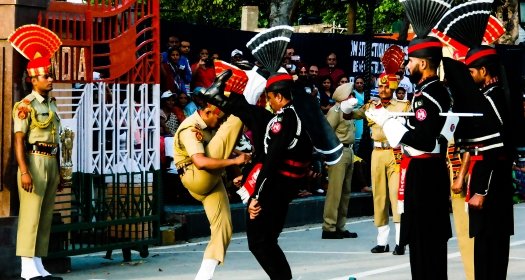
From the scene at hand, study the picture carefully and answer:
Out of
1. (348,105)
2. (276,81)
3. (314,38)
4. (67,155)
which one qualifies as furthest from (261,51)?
(314,38)

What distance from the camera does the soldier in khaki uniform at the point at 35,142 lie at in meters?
11.7

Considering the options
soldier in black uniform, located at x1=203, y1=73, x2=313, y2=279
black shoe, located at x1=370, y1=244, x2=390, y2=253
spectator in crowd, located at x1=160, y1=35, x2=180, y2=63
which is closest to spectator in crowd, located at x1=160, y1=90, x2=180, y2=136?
spectator in crowd, located at x1=160, y1=35, x2=180, y2=63

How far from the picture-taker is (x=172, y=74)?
18.2 metres

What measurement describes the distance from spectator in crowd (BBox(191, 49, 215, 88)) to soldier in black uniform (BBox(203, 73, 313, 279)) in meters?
7.99

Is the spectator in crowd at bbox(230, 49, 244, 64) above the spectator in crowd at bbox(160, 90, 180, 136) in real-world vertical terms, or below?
above

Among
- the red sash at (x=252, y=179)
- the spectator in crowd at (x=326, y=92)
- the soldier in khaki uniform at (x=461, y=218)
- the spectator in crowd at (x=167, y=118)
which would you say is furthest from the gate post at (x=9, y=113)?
the spectator in crowd at (x=326, y=92)

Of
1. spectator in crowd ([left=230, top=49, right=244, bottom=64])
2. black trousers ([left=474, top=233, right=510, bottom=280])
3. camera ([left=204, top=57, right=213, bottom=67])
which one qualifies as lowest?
black trousers ([left=474, top=233, right=510, bottom=280])

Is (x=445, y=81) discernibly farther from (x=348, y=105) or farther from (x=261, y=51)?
(x=348, y=105)

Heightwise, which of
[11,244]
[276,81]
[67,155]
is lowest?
[11,244]

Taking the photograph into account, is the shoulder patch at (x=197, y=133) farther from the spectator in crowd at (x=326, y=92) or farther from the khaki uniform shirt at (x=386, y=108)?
the spectator in crowd at (x=326, y=92)

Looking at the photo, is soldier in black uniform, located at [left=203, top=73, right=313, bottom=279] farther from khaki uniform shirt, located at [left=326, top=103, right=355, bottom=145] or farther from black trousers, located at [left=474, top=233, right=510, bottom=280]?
khaki uniform shirt, located at [left=326, top=103, right=355, bottom=145]

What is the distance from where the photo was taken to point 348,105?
15570mm

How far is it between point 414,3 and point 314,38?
1183 cm

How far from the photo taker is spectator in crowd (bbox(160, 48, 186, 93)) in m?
18.0
